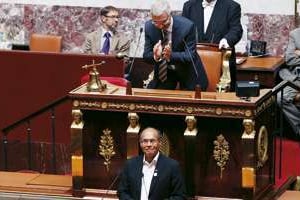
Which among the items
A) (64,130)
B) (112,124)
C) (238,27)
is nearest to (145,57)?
(112,124)

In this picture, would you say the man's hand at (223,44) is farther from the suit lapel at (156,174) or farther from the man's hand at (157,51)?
the suit lapel at (156,174)

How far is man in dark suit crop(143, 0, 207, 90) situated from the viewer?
10.1 meters

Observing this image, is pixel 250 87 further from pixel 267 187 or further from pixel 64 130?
pixel 64 130

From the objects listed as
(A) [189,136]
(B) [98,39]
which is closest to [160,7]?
(A) [189,136]

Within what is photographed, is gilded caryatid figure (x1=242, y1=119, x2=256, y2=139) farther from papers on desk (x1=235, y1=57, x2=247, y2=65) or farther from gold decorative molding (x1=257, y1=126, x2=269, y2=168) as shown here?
papers on desk (x1=235, y1=57, x2=247, y2=65)

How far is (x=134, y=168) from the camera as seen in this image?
368 inches

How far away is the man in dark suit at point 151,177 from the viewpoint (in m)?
9.28

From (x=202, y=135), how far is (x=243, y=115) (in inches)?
17.0

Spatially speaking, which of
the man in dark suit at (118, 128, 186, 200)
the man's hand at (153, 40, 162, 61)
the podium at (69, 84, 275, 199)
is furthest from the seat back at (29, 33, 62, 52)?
the man in dark suit at (118, 128, 186, 200)

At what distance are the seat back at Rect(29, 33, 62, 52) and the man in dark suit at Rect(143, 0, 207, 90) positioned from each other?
385 cm

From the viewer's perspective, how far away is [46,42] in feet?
46.5

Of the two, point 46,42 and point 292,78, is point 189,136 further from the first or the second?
point 46,42

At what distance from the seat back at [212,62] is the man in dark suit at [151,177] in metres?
1.71

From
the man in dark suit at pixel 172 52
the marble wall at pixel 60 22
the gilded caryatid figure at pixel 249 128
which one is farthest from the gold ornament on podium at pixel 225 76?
the marble wall at pixel 60 22
